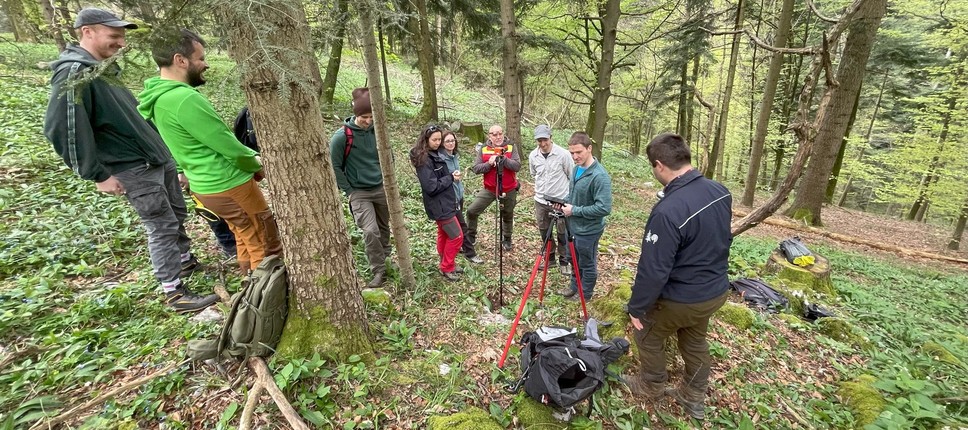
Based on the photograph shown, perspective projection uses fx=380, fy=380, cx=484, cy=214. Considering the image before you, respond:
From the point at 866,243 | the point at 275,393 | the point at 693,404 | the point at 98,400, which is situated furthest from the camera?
the point at 866,243

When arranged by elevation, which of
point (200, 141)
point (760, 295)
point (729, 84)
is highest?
point (729, 84)

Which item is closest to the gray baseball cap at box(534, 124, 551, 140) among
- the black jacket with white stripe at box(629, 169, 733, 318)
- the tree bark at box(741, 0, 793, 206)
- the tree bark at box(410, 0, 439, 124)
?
the black jacket with white stripe at box(629, 169, 733, 318)

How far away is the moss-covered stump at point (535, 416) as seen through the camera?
277 cm

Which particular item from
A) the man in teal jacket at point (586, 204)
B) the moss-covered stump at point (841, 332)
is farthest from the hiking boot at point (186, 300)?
the moss-covered stump at point (841, 332)

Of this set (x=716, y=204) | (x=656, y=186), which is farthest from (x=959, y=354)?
(x=656, y=186)

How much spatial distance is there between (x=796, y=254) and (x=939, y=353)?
209 cm

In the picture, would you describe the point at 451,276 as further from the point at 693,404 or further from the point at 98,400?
the point at 98,400

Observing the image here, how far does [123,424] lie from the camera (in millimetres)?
2205

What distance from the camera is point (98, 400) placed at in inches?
89.7

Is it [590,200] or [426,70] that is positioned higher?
[426,70]

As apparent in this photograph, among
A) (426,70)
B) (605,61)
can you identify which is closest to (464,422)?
(605,61)

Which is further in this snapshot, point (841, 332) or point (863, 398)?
point (841, 332)

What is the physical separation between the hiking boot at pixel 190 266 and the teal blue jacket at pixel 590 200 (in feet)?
13.2

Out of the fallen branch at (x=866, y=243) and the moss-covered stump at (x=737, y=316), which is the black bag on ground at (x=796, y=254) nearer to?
the moss-covered stump at (x=737, y=316)
